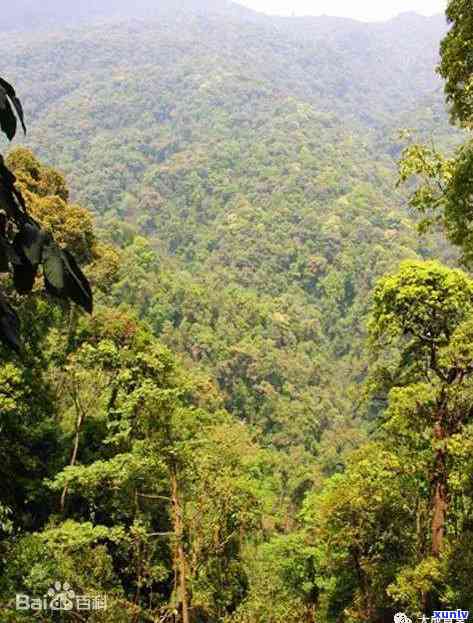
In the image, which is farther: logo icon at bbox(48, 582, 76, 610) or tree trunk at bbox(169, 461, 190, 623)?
tree trunk at bbox(169, 461, 190, 623)

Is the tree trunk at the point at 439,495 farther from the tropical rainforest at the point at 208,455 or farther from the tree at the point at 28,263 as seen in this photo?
the tree at the point at 28,263

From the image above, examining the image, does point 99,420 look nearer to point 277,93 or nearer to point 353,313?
point 353,313

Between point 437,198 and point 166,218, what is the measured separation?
11205 cm

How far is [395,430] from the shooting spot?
11.6 m

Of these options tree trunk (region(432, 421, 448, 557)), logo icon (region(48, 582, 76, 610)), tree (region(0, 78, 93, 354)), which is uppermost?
tree (region(0, 78, 93, 354))

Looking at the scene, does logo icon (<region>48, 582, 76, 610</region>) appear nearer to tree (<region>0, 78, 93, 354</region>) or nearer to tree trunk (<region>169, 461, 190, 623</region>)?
tree trunk (<region>169, 461, 190, 623</region>)

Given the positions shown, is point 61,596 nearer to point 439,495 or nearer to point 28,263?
point 439,495

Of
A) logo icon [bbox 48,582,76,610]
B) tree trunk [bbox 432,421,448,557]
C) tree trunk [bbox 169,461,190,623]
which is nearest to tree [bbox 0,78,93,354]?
logo icon [bbox 48,582,76,610]

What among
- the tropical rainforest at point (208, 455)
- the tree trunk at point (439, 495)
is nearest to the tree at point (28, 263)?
the tropical rainforest at point (208, 455)

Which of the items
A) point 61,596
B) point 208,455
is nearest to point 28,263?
→ point 61,596

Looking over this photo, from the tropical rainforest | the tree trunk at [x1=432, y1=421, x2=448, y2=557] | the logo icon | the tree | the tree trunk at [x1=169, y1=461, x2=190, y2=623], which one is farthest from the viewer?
the tree trunk at [x1=432, y1=421, x2=448, y2=557]

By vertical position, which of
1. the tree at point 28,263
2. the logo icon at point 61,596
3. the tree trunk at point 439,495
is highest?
the tree at point 28,263

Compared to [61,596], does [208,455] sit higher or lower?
higher

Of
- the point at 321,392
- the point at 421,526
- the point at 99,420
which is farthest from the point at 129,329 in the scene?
the point at 321,392
